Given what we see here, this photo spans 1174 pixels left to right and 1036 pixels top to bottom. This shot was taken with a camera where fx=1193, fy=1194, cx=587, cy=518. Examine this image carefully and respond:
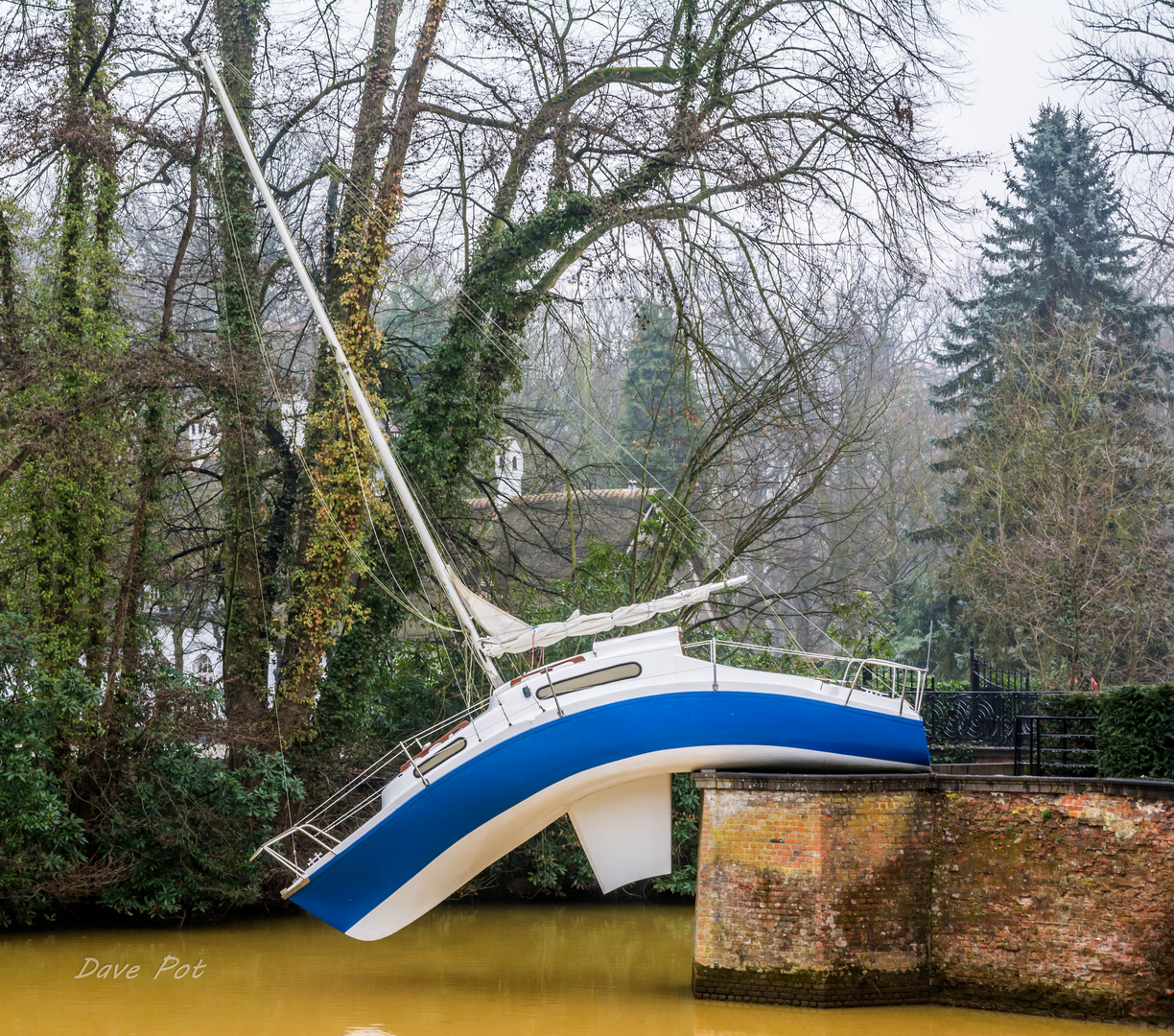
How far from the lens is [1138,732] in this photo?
10.8 m

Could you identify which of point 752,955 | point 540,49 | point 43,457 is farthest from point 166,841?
point 540,49

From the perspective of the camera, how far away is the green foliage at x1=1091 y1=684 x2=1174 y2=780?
1060 cm

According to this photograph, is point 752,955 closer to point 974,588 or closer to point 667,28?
point 667,28

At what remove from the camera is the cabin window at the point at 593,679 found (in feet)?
36.8

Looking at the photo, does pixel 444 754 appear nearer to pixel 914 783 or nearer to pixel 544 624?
pixel 544 624

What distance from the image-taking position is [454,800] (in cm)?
1108

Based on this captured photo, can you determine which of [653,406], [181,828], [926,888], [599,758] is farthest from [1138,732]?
[653,406]

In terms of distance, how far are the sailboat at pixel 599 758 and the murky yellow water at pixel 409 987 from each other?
103cm

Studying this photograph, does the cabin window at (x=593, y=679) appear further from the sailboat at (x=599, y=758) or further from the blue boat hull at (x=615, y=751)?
the blue boat hull at (x=615, y=751)

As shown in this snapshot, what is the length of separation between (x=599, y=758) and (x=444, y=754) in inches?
59.6

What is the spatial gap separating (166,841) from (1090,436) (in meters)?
16.6

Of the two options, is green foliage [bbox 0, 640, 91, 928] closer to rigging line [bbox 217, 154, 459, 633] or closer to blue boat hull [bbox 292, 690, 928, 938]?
rigging line [bbox 217, 154, 459, 633]

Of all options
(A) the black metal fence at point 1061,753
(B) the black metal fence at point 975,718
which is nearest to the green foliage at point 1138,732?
(A) the black metal fence at point 1061,753

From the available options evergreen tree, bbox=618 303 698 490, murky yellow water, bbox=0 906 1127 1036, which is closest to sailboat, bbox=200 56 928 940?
murky yellow water, bbox=0 906 1127 1036
